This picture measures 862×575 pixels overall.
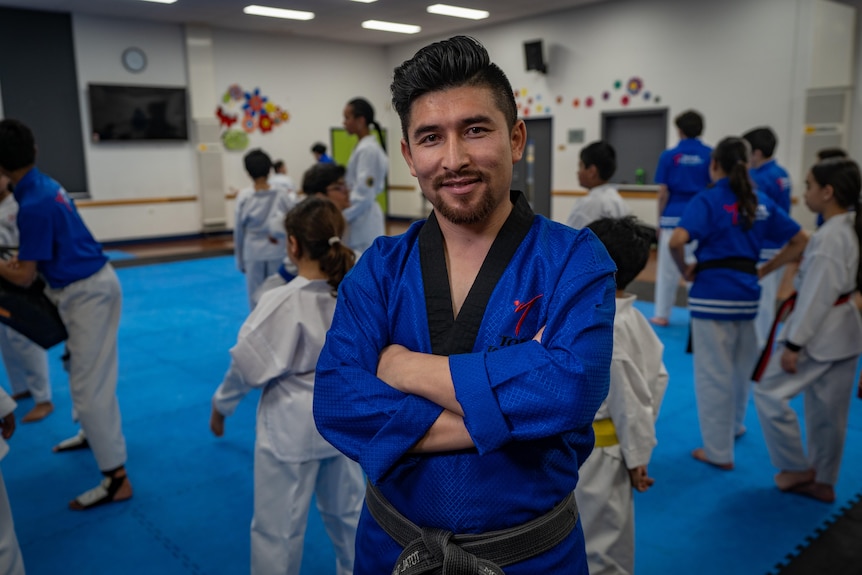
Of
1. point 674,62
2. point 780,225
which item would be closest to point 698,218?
point 780,225

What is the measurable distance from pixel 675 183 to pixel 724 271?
286 centimetres

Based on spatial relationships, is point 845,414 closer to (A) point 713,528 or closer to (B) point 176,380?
(A) point 713,528

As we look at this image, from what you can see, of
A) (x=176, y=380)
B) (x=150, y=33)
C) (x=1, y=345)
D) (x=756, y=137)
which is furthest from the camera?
(x=150, y=33)

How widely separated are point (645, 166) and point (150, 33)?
8.25m

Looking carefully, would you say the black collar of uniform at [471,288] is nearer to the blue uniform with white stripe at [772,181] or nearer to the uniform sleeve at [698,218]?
the uniform sleeve at [698,218]

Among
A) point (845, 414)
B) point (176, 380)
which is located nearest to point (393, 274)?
point (845, 414)

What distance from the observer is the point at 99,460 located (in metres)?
2.89

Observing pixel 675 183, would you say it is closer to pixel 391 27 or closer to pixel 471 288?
pixel 471 288

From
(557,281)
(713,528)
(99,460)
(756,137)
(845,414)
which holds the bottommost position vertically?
(713,528)

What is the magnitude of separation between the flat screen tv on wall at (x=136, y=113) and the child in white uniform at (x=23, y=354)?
7227 mm

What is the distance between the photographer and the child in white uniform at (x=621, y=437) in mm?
1932

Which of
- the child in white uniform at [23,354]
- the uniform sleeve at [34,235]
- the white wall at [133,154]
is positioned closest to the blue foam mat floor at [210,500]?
the child in white uniform at [23,354]

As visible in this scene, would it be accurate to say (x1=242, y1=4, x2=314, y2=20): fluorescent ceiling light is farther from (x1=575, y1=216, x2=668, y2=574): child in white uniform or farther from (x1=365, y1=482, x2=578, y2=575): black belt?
(x1=365, y1=482, x2=578, y2=575): black belt

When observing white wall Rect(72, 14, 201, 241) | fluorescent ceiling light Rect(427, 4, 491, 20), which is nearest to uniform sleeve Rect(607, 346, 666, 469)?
fluorescent ceiling light Rect(427, 4, 491, 20)
